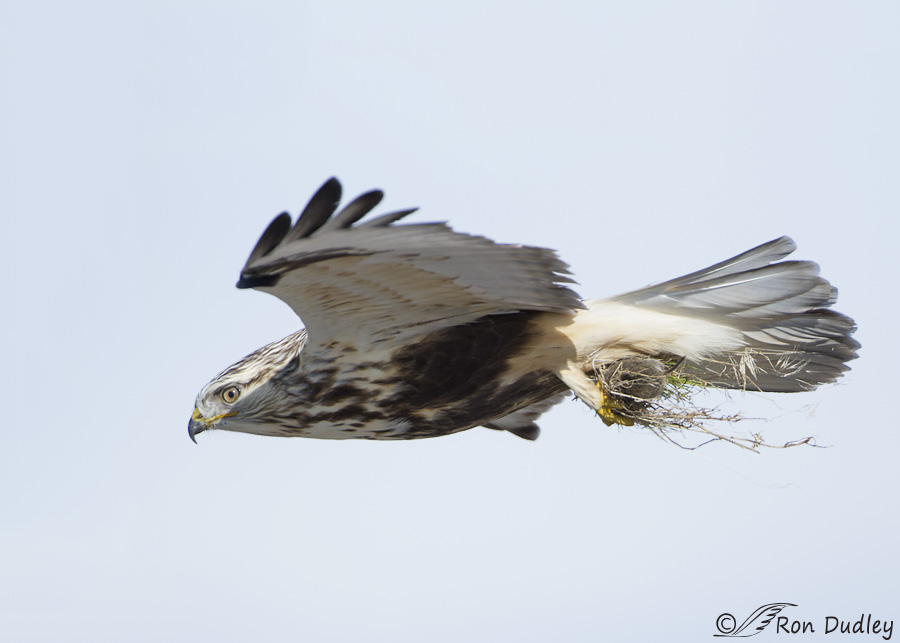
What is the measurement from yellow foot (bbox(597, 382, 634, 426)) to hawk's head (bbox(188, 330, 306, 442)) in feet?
5.32

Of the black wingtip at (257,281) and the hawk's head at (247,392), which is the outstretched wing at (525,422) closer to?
the hawk's head at (247,392)

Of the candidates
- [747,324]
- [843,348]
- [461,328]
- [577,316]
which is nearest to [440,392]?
[461,328]

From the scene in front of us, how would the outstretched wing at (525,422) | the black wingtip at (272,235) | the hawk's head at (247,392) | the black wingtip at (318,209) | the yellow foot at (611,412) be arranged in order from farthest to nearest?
the outstretched wing at (525,422)
the hawk's head at (247,392)
the yellow foot at (611,412)
the black wingtip at (272,235)
the black wingtip at (318,209)

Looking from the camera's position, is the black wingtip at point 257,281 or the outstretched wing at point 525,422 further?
the outstretched wing at point 525,422

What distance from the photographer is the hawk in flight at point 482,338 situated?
448 centimetres

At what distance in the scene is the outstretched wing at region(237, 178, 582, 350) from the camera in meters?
4.08

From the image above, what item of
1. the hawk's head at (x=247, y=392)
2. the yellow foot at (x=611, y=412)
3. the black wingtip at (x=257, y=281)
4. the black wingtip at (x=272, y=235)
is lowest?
the yellow foot at (x=611, y=412)

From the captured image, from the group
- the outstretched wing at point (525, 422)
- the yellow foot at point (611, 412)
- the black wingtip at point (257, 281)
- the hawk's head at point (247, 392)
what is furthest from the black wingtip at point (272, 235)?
the outstretched wing at point (525, 422)

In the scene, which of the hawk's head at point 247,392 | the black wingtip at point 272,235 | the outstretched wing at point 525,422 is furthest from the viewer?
the outstretched wing at point 525,422

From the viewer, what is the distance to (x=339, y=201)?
400cm

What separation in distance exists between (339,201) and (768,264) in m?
2.44

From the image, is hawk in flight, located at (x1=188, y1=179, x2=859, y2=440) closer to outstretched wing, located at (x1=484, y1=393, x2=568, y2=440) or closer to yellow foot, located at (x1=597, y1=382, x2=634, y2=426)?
yellow foot, located at (x1=597, y1=382, x2=634, y2=426)

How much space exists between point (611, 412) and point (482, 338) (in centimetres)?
76

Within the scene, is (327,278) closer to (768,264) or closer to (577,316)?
(577,316)
